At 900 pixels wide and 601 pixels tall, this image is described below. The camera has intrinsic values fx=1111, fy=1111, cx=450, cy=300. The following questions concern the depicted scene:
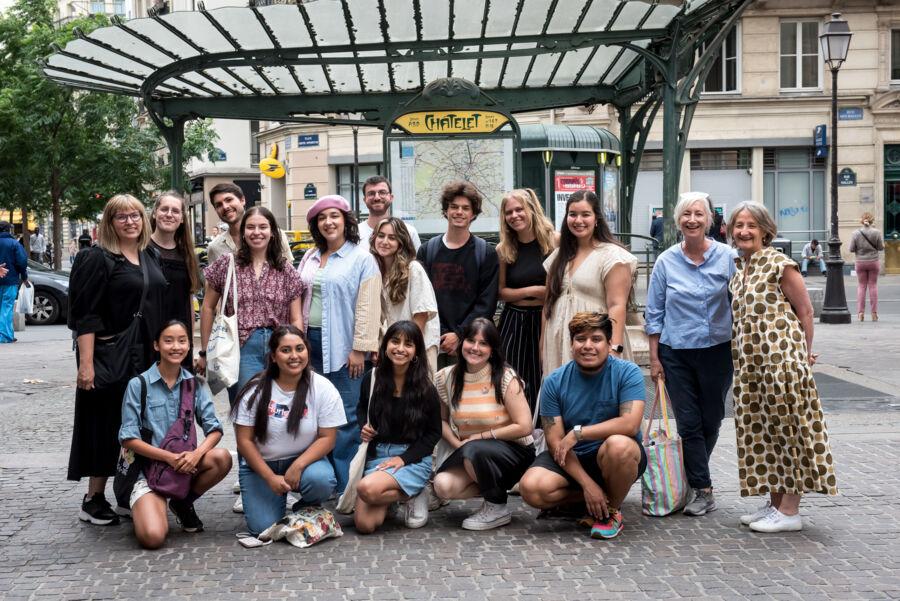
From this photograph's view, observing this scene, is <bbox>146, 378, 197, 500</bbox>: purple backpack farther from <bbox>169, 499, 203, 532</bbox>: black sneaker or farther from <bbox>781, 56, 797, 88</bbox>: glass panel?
<bbox>781, 56, 797, 88</bbox>: glass panel

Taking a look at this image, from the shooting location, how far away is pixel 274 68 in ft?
36.9

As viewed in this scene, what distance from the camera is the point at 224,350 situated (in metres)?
6.25

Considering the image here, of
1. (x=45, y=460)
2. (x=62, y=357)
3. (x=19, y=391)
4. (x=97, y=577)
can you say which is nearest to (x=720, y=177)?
(x=62, y=357)

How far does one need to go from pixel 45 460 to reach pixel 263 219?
287cm

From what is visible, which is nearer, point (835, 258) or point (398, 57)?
point (398, 57)

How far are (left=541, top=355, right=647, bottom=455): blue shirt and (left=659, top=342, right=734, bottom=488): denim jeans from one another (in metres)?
0.44

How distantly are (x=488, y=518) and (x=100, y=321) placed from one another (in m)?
2.41

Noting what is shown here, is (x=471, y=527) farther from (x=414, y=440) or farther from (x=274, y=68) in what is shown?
(x=274, y=68)

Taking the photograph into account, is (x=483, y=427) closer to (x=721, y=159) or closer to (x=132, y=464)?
(x=132, y=464)

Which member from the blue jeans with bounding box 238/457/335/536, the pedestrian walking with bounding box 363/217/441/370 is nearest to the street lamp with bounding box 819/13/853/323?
the pedestrian walking with bounding box 363/217/441/370

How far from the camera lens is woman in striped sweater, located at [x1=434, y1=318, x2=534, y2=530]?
238 inches

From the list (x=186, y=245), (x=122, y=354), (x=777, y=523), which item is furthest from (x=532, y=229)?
(x=122, y=354)

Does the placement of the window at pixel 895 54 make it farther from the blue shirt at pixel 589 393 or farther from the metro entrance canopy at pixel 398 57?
the blue shirt at pixel 589 393

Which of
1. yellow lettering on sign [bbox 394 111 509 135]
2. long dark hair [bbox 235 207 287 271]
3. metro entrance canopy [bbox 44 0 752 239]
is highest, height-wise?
metro entrance canopy [bbox 44 0 752 239]
